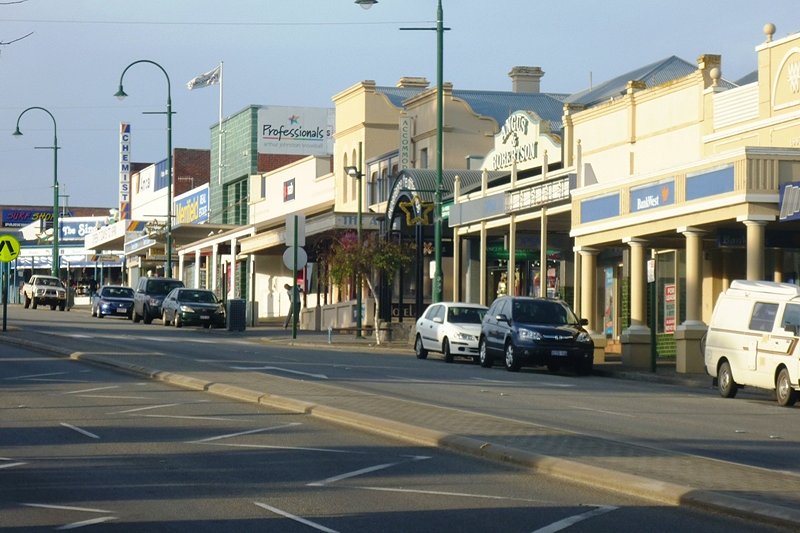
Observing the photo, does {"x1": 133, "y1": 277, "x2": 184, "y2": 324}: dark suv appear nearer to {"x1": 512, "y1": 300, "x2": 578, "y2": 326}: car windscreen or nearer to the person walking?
the person walking

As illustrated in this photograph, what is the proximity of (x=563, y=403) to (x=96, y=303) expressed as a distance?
1672 inches

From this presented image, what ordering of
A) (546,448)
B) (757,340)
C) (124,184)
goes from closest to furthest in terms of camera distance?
(546,448), (757,340), (124,184)

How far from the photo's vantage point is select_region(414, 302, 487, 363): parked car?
33.6 m

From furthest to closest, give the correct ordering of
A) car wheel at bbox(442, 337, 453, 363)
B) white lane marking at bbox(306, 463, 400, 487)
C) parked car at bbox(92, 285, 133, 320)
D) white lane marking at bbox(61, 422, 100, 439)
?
parked car at bbox(92, 285, 133, 320)
car wheel at bbox(442, 337, 453, 363)
white lane marking at bbox(61, 422, 100, 439)
white lane marking at bbox(306, 463, 400, 487)

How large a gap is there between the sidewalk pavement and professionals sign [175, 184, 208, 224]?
2514 inches

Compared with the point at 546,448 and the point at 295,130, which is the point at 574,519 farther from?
the point at 295,130

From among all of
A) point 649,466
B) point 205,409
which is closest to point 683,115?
point 205,409

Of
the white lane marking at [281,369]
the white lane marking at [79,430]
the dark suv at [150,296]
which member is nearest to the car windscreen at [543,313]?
the white lane marking at [281,369]

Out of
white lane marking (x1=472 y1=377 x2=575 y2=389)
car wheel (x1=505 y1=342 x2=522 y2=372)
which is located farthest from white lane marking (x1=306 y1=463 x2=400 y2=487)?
car wheel (x1=505 y1=342 x2=522 y2=372)

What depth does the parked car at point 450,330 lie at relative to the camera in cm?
3362

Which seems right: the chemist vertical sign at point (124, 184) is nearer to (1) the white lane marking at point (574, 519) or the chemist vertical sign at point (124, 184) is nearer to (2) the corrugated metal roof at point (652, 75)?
(2) the corrugated metal roof at point (652, 75)

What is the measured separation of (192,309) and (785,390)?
3098 cm

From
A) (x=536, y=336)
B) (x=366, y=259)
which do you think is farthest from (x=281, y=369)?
(x=366, y=259)

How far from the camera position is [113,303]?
59.4 meters
